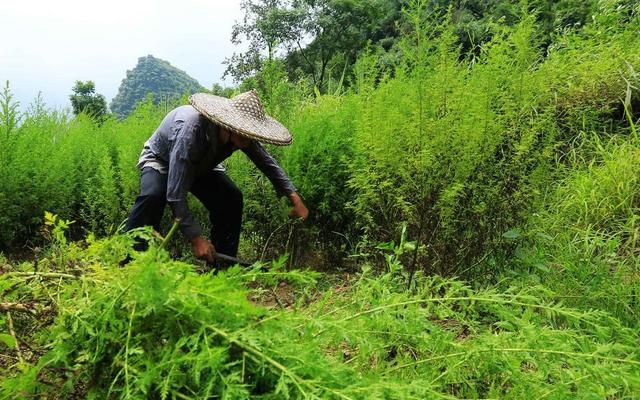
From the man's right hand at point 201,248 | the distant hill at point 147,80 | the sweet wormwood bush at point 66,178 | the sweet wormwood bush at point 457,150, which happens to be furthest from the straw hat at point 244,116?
the distant hill at point 147,80

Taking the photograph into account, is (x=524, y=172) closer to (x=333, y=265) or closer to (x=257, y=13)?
(x=333, y=265)

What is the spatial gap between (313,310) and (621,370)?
23.2 inches

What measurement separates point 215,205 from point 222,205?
52mm

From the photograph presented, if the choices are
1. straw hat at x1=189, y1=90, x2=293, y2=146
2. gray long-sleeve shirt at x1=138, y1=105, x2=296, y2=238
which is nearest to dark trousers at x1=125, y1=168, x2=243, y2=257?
gray long-sleeve shirt at x1=138, y1=105, x2=296, y2=238

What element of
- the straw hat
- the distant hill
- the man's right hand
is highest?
the distant hill

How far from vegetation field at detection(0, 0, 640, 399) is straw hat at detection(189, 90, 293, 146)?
53cm

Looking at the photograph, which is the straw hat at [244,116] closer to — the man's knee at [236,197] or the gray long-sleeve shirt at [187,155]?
the gray long-sleeve shirt at [187,155]

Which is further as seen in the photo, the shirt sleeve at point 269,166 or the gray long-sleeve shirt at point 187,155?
the shirt sleeve at point 269,166

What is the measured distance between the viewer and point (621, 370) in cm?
92

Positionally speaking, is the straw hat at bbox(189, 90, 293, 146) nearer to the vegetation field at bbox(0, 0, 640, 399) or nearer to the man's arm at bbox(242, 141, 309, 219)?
the man's arm at bbox(242, 141, 309, 219)

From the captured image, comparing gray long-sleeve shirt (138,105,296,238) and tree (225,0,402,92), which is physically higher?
tree (225,0,402,92)

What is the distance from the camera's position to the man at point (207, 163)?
3064mm

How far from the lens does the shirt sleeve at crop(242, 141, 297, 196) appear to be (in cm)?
342

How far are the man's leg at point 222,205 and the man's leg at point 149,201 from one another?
30 centimetres
